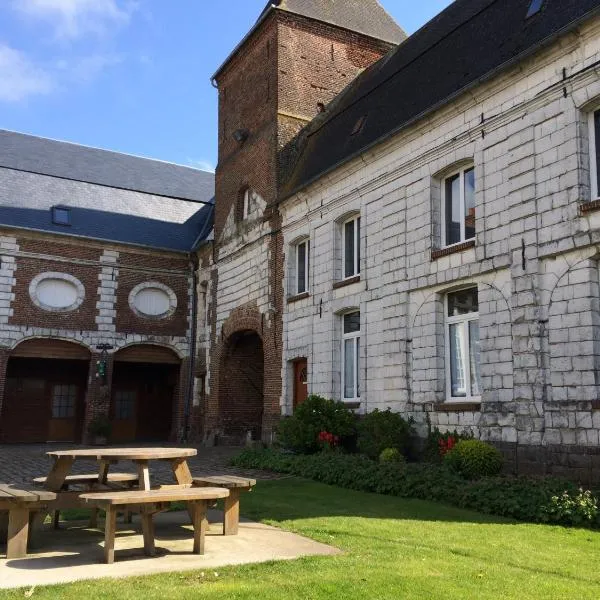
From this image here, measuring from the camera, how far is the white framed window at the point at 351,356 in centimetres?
1338

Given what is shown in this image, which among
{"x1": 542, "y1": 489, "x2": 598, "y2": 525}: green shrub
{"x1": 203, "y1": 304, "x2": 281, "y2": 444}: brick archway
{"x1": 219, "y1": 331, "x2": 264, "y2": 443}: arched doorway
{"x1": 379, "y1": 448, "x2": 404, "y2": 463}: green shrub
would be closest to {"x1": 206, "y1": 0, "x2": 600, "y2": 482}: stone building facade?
{"x1": 379, "y1": 448, "x2": 404, "y2": 463}: green shrub

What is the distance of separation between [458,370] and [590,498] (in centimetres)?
373

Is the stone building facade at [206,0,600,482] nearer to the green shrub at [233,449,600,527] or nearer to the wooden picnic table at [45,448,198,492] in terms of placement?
the green shrub at [233,449,600,527]

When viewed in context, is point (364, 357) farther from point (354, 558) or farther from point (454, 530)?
point (354, 558)

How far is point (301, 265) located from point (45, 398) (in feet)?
34.5

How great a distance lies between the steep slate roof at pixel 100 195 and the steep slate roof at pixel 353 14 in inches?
289

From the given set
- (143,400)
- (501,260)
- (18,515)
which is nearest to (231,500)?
(18,515)

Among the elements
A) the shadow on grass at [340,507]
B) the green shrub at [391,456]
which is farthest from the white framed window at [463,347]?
the shadow on grass at [340,507]

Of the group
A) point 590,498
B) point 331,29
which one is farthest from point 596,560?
point 331,29

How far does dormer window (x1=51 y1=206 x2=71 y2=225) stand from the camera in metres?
20.1

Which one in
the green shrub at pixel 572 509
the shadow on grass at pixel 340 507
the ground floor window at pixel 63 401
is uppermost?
the ground floor window at pixel 63 401

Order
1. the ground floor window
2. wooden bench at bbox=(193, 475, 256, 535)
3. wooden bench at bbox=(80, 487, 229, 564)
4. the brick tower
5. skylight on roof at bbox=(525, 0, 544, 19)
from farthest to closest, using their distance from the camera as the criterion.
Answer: the ground floor window < the brick tower < skylight on roof at bbox=(525, 0, 544, 19) < wooden bench at bbox=(193, 475, 256, 535) < wooden bench at bbox=(80, 487, 229, 564)

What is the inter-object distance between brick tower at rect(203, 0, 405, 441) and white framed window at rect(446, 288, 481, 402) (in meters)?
5.60

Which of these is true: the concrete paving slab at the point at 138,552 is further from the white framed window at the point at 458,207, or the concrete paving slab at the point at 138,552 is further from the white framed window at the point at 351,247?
the white framed window at the point at 351,247
